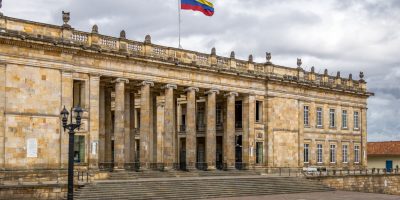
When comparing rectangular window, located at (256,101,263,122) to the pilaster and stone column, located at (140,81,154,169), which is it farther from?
the pilaster

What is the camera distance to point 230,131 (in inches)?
1955

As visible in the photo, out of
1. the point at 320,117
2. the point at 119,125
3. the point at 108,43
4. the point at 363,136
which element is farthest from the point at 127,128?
the point at 363,136

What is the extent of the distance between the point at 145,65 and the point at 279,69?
48.5 feet

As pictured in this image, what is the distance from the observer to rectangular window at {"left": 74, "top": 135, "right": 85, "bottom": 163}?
39.6m

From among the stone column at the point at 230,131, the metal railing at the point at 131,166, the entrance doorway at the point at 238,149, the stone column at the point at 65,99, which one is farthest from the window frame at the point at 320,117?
the stone column at the point at 65,99

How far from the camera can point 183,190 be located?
3816 centimetres

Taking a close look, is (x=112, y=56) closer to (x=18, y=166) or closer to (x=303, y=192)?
(x=18, y=166)

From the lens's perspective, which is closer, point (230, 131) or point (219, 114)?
point (230, 131)

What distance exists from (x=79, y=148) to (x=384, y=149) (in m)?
44.2

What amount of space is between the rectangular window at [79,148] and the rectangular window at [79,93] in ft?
6.68

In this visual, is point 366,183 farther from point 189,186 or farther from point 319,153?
point 189,186

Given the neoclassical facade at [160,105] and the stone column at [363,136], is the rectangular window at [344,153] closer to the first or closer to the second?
the neoclassical facade at [160,105]

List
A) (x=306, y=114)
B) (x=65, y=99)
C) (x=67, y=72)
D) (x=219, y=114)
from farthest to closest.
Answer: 1. (x=306, y=114)
2. (x=219, y=114)
3. (x=67, y=72)
4. (x=65, y=99)

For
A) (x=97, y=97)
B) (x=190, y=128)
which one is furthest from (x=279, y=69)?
(x=97, y=97)
